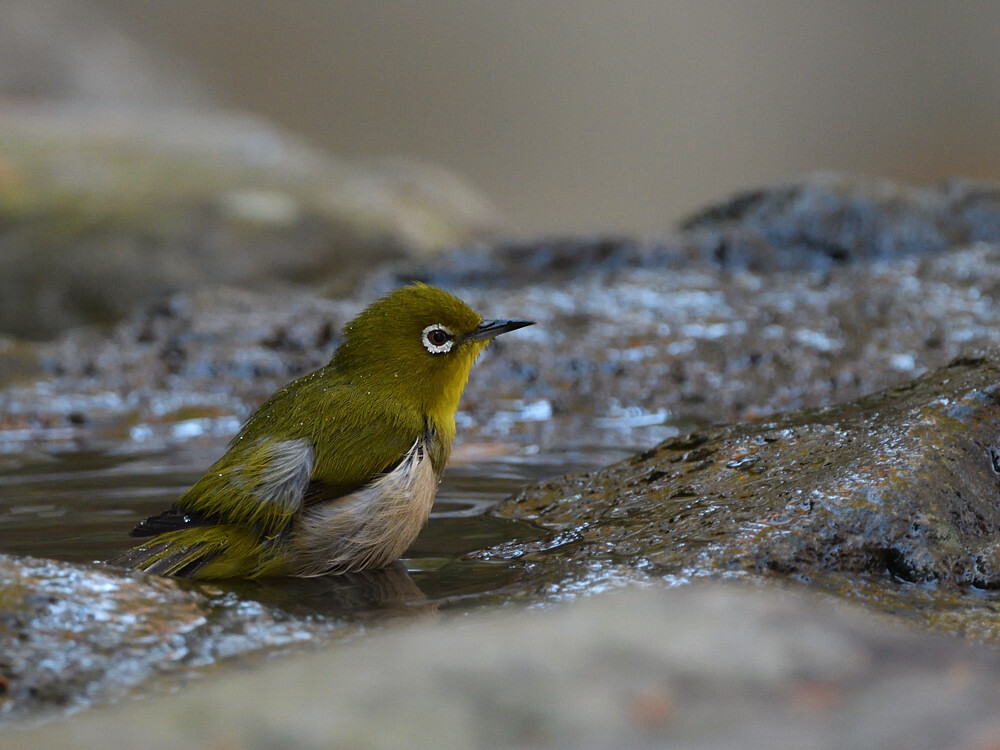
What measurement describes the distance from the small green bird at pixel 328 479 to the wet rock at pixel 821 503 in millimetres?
395

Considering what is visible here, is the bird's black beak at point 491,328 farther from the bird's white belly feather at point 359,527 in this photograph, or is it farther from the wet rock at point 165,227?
the wet rock at point 165,227

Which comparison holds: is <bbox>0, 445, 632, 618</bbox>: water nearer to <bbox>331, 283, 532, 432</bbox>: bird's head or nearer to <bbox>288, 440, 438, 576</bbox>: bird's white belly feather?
<bbox>288, 440, 438, 576</bbox>: bird's white belly feather

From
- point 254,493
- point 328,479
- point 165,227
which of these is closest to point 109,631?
point 254,493

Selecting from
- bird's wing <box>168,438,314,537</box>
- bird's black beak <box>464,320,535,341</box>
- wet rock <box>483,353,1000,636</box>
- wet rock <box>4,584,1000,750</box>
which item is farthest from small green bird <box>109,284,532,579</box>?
wet rock <box>4,584,1000,750</box>

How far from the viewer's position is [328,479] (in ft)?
10.6

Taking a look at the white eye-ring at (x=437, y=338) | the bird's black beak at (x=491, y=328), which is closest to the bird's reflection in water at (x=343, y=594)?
the white eye-ring at (x=437, y=338)

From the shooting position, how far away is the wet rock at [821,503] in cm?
281

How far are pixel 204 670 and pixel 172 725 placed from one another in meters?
0.46

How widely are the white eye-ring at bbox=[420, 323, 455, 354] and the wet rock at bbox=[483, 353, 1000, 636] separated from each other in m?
0.67

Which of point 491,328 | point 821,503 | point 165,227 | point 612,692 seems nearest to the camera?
point 612,692

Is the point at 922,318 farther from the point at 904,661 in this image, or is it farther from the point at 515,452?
the point at 904,661

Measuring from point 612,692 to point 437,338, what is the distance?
204 centimetres

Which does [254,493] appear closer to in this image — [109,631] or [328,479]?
[328,479]

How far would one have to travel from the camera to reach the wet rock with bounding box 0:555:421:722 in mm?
2119
